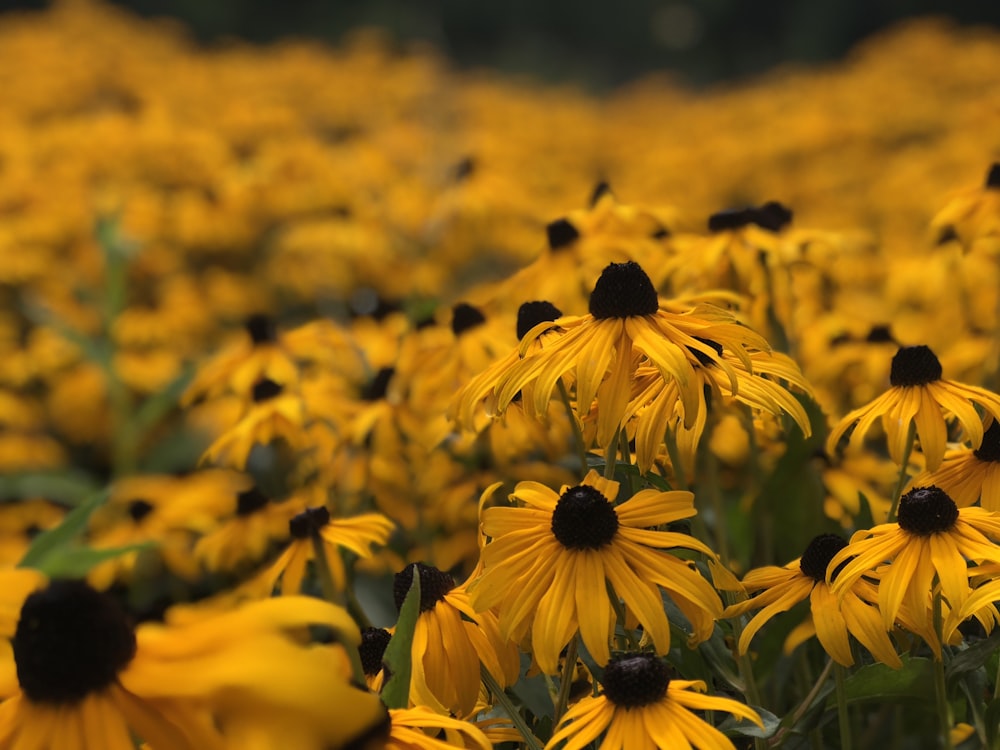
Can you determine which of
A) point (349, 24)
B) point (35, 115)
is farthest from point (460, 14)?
point (35, 115)

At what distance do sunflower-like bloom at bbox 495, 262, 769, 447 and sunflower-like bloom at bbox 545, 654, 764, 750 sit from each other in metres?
0.23

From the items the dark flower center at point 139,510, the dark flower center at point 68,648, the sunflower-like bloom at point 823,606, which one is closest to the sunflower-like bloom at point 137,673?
the dark flower center at point 68,648

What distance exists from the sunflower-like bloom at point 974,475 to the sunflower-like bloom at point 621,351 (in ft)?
0.98

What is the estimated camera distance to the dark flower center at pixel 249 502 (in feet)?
6.37

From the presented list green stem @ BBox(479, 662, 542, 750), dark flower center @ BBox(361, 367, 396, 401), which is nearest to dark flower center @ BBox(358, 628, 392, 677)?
green stem @ BBox(479, 662, 542, 750)

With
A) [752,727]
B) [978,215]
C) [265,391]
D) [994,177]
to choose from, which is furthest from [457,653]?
[994,177]

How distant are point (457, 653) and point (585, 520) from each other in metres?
0.21

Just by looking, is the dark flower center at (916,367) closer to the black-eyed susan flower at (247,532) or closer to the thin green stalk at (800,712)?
the thin green stalk at (800,712)

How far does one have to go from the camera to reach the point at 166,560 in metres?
2.51

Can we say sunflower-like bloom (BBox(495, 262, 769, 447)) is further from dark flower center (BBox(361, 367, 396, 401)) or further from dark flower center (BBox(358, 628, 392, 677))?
dark flower center (BBox(361, 367, 396, 401))

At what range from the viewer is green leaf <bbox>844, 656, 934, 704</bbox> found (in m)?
1.11

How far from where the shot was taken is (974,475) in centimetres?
124

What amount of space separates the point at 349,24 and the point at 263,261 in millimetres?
10914

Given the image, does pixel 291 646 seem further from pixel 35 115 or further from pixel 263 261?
pixel 35 115
